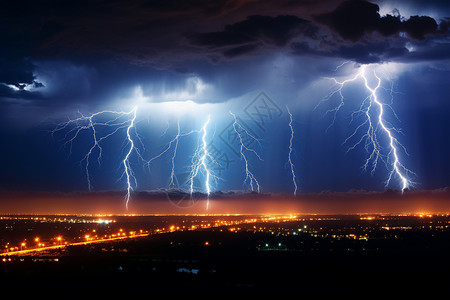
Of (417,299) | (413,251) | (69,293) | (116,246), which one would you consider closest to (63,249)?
(116,246)

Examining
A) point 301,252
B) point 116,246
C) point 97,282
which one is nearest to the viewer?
point 97,282

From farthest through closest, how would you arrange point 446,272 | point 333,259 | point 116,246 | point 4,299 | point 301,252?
point 116,246, point 301,252, point 333,259, point 446,272, point 4,299

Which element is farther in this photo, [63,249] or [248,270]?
[63,249]

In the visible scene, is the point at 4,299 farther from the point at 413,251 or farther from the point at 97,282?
the point at 413,251

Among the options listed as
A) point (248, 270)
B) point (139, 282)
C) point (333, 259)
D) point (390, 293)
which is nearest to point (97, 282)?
point (139, 282)

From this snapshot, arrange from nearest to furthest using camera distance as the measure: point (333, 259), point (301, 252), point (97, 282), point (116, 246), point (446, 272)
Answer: point (97, 282), point (446, 272), point (333, 259), point (301, 252), point (116, 246)

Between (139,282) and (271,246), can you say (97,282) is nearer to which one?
(139,282)
